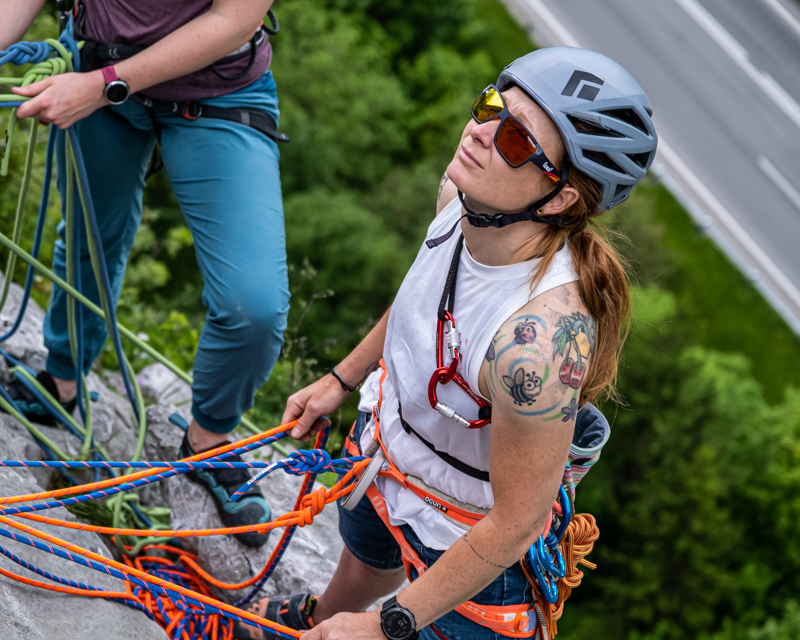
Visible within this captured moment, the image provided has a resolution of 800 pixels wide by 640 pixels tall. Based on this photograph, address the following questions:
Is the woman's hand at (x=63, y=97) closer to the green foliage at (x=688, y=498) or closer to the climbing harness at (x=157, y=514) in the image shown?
the climbing harness at (x=157, y=514)

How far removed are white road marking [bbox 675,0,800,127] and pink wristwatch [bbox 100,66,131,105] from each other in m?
14.6

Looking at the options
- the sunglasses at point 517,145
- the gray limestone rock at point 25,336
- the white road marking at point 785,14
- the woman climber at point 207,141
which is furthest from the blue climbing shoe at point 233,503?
the white road marking at point 785,14

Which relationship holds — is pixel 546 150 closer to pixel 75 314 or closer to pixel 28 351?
pixel 75 314

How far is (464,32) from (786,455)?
394 inches

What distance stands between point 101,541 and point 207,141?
1325 millimetres

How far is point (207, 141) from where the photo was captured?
92.1 inches

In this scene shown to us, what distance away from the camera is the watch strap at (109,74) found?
7.06ft

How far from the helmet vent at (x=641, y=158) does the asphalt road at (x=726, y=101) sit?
12669mm

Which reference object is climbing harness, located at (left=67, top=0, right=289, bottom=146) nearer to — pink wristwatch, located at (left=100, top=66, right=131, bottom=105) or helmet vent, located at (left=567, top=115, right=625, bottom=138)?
pink wristwatch, located at (left=100, top=66, right=131, bottom=105)

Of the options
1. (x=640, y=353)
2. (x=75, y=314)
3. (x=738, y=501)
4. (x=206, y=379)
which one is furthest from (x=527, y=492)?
(x=738, y=501)

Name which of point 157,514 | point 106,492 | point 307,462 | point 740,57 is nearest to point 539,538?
point 307,462

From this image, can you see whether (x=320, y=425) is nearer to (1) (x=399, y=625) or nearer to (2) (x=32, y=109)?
(1) (x=399, y=625)

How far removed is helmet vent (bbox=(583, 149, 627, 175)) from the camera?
61.0 inches

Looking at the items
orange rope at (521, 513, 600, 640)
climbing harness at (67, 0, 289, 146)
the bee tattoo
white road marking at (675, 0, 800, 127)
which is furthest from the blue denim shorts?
white road marking at (675, 0, 800, 127)
